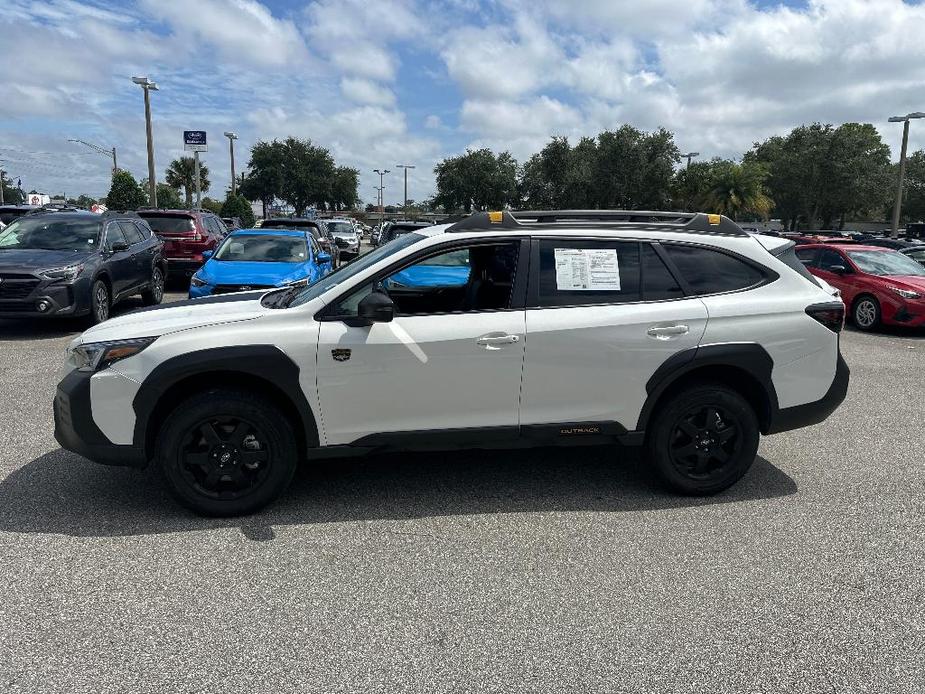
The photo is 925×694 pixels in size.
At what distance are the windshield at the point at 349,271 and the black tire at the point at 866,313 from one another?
10.0 m

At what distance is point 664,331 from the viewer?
4152 millimetres

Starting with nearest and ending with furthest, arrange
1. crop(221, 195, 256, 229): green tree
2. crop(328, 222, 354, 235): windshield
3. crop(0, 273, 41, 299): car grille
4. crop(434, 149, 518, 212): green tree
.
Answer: crop(0, 273, 41, 299): car grille, crop(328, 222, 354, 235): windshield, crop(221, 195, 256, 229): green tree, crop(434, 149, 518, 212): green tree

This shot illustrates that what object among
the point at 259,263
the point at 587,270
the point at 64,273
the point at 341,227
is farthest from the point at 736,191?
the point at 587,270

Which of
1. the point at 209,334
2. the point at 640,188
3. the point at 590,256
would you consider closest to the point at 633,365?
the point at 590,256

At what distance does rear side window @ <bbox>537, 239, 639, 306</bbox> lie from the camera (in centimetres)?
419

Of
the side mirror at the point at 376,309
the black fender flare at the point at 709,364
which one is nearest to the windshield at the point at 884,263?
the black fender flare at the point at 709,364

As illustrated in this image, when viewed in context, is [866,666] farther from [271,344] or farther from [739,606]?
[271,344]

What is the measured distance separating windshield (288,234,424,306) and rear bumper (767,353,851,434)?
2.47 m

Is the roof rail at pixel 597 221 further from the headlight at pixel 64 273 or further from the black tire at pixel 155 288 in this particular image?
the black tire at pixel 155 288

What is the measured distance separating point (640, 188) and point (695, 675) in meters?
44.3

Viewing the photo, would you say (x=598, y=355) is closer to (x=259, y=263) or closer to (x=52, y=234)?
(x=259, y=263)

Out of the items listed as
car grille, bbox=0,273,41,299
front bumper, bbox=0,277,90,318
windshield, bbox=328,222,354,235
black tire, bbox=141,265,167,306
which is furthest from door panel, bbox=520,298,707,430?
windshield, bbox=328,222,354,235

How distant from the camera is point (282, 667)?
9.00 feet

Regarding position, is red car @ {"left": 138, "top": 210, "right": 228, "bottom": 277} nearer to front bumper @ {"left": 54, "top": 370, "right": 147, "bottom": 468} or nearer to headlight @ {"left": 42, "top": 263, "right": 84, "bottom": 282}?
headlight @ {"left": 42, "top": 263, "right": 84, "bottom": 282}
